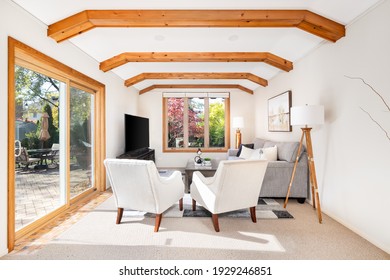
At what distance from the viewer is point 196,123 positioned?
7.27 meters

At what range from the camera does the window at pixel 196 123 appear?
724cm

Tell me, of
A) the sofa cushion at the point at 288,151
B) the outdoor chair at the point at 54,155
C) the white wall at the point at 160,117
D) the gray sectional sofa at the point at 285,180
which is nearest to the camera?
the outdoor chair at the point at 54,155

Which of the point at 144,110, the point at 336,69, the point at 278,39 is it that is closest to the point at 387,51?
the point at 336,69

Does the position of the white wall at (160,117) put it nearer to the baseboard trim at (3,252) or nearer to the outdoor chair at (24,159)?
the outdoor chair at (24,159)

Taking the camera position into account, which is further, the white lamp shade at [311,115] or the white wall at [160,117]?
the white wall at [160,117]

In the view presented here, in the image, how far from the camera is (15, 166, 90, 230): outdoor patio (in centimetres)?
263

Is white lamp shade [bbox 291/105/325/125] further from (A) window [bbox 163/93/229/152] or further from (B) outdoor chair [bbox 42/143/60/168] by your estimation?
(A) window [bbox 163/93/229/152]

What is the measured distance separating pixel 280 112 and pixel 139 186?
3.62 metres

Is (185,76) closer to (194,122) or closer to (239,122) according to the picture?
(194,122)

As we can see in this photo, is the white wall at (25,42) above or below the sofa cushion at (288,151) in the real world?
above

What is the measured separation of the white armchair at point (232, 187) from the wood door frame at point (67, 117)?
2.01m

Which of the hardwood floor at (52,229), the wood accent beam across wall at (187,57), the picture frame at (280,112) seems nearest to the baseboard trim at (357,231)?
the picture frame at (280,112)

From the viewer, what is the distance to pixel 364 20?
248cm

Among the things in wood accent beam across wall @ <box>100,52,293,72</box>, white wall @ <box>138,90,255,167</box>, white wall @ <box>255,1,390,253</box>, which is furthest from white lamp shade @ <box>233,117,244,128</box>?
white wall @ <box>255,1,390,253</box>
